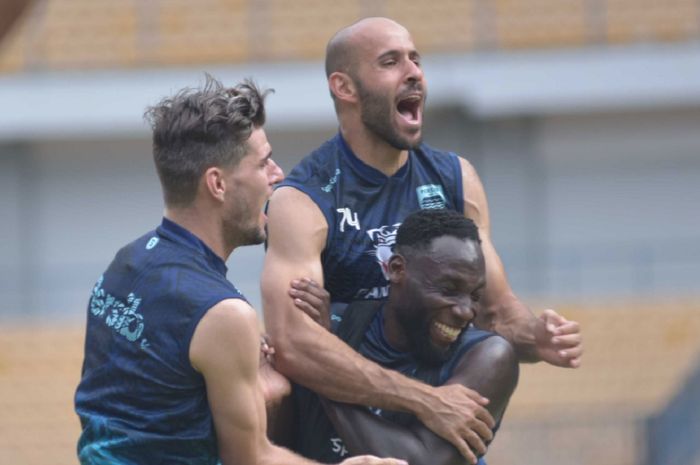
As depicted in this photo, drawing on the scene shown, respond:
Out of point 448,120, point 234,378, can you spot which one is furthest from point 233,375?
point 448,120

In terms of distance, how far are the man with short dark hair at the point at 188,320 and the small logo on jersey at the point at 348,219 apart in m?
0.63

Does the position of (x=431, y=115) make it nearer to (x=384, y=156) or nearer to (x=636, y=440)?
(x=636, y=440)

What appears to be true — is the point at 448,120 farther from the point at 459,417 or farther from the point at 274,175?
the point at 274,175

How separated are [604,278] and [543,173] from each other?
1.45m

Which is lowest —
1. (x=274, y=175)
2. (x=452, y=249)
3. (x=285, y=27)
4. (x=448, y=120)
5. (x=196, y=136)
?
(x=452, y=249)

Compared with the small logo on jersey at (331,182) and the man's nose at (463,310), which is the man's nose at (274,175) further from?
the man's nose at (463,310)

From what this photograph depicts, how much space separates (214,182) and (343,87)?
97cm

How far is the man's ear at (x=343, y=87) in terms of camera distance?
534 centimetres

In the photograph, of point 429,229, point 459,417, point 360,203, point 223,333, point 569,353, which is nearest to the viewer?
point 223,333

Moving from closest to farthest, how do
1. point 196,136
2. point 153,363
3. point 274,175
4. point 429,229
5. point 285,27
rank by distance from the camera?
point 153,363 < point 196,136 < point 274,175 < point 429,229 < point 285,27

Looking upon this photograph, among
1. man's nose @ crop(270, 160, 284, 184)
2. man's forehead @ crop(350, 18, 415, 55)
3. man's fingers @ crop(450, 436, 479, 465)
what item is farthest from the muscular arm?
man's forehead @ crop(350, 18, 415, 55)

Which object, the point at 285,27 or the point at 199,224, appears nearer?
the point at 199,224

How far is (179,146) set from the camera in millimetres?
4570

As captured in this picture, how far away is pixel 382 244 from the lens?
526 cm
